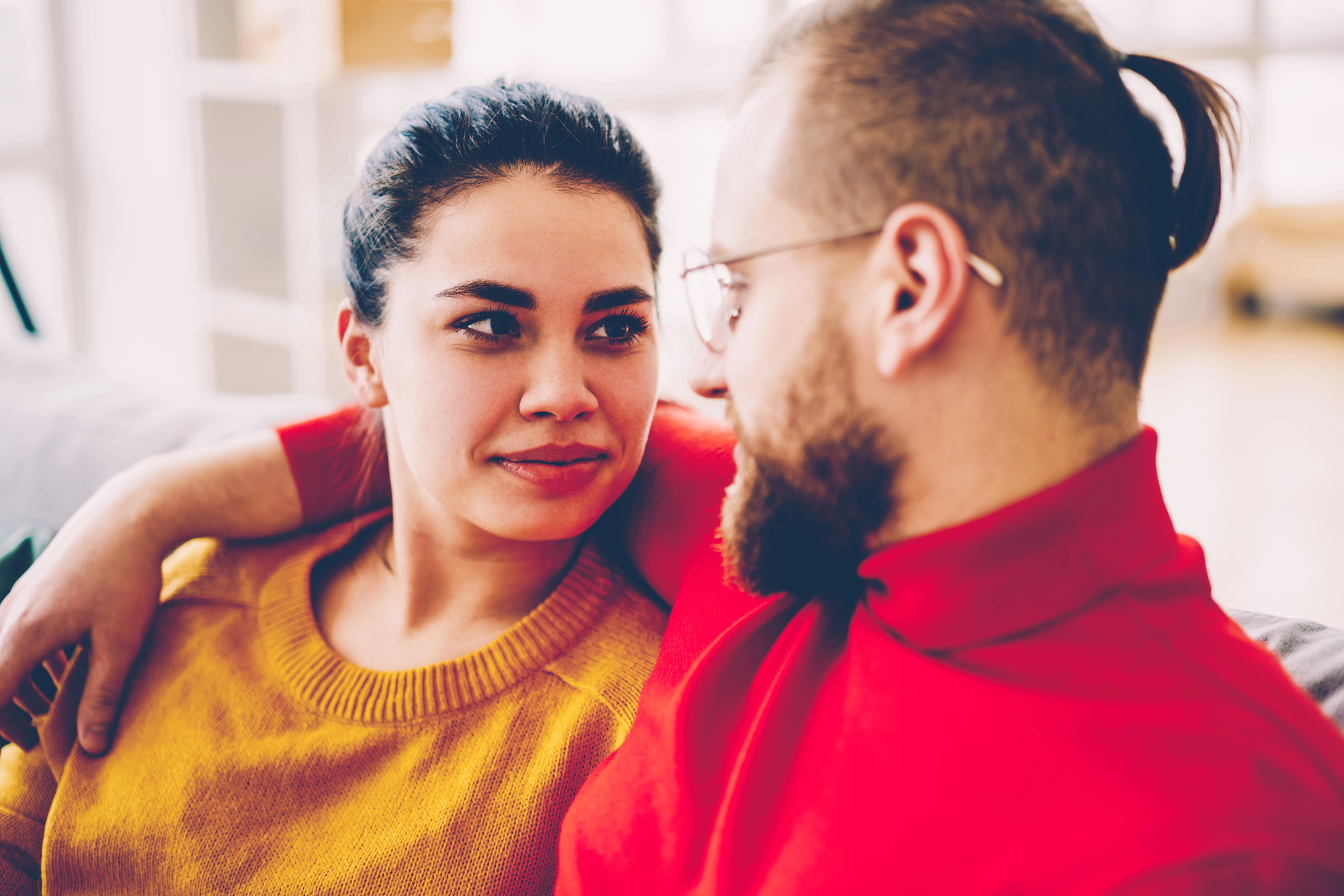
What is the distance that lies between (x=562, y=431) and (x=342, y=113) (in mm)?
3125

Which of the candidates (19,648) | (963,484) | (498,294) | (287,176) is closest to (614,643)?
(498,294)

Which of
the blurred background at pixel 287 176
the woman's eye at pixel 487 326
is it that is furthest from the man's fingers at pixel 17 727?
the blurred background at pixel 287 176

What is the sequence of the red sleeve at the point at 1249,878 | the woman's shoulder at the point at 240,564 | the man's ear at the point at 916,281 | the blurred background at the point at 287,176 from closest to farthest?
the red sleeve at the point at 1249,878 < the man's ear at the point at 916,281 < the woman's shoulder at the point at 240,564 < the blurred background at the point at 287,176

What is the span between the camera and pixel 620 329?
3.46 ft

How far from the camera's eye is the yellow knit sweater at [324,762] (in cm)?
99

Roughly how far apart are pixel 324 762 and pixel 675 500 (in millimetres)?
469

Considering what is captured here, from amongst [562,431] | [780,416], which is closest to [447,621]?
[562,431]

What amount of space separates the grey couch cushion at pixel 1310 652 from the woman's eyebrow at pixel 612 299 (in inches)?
26.6

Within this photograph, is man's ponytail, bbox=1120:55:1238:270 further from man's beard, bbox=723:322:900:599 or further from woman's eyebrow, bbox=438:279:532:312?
woman's eyebrow, bbox=438:279:532:312

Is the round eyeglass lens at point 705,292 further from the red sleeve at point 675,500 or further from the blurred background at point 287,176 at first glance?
the blurred background at point 287,176

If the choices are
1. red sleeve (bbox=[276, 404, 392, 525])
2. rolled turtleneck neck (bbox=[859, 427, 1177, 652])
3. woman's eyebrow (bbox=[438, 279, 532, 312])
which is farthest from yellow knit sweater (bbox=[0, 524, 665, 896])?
rolled turtleneck neck (bbox=[859, 427, 1177, 652])

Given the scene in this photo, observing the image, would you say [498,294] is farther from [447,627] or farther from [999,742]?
[999,742]

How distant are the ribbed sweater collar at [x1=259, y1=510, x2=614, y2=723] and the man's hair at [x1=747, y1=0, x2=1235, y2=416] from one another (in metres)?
0.57

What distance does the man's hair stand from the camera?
2.22 ft
